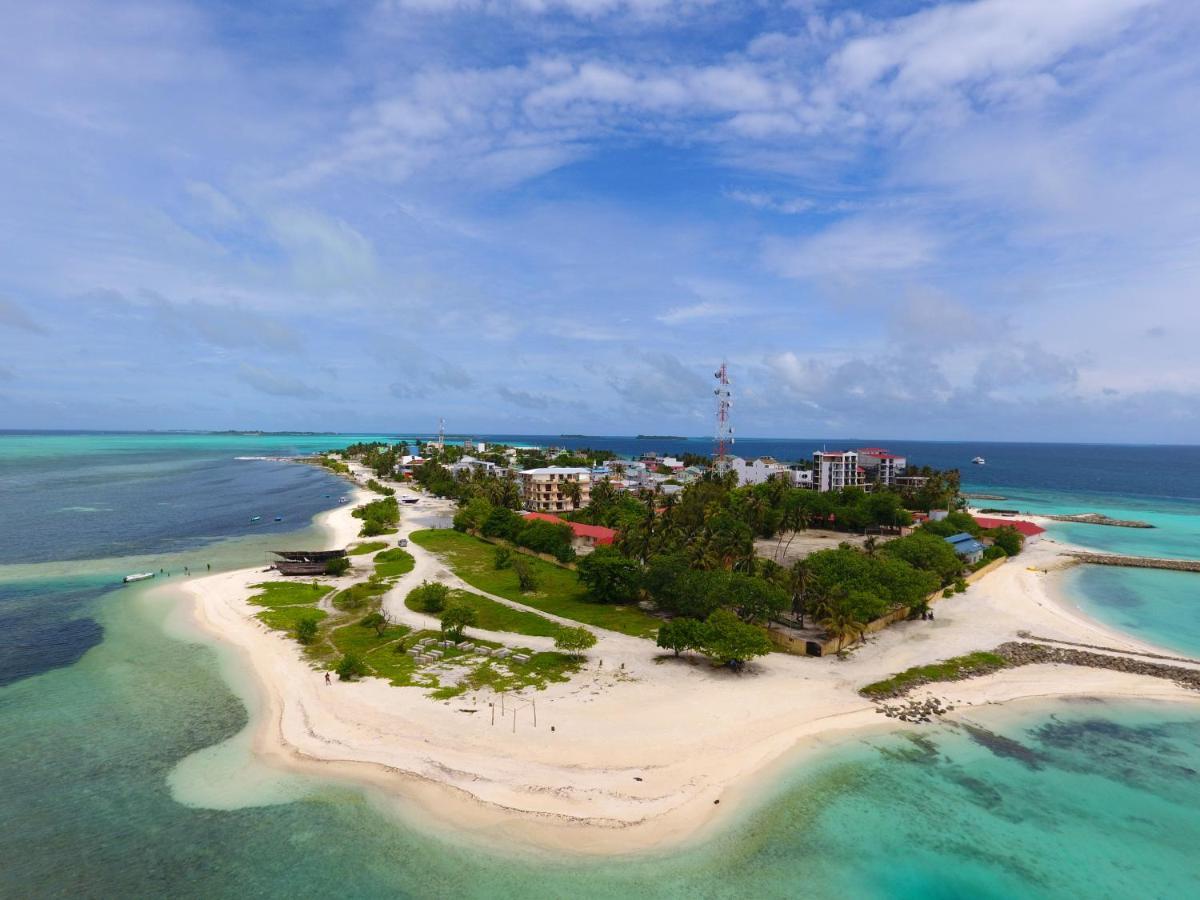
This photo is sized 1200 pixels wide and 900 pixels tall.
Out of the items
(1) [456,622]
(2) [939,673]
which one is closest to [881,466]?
(2) [939,673]

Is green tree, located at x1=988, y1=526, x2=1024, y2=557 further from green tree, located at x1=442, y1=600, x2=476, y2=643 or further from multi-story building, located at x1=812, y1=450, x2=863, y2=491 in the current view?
green tree, located at x1=442, y1=600, x2=476, y2=643

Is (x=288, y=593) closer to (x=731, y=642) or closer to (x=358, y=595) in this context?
(x=358, y=595)

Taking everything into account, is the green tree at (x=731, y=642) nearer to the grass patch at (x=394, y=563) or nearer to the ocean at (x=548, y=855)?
the ocean at (x=548, y=855)

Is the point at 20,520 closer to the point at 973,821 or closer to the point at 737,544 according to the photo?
the point at 737,544

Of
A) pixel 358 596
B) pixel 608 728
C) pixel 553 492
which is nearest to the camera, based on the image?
pixel 608 728

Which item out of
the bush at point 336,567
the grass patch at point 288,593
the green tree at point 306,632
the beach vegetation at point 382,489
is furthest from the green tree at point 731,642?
the beach vegetation at point 382,489

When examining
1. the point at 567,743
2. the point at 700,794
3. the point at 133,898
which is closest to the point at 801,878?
the point at 700,794
